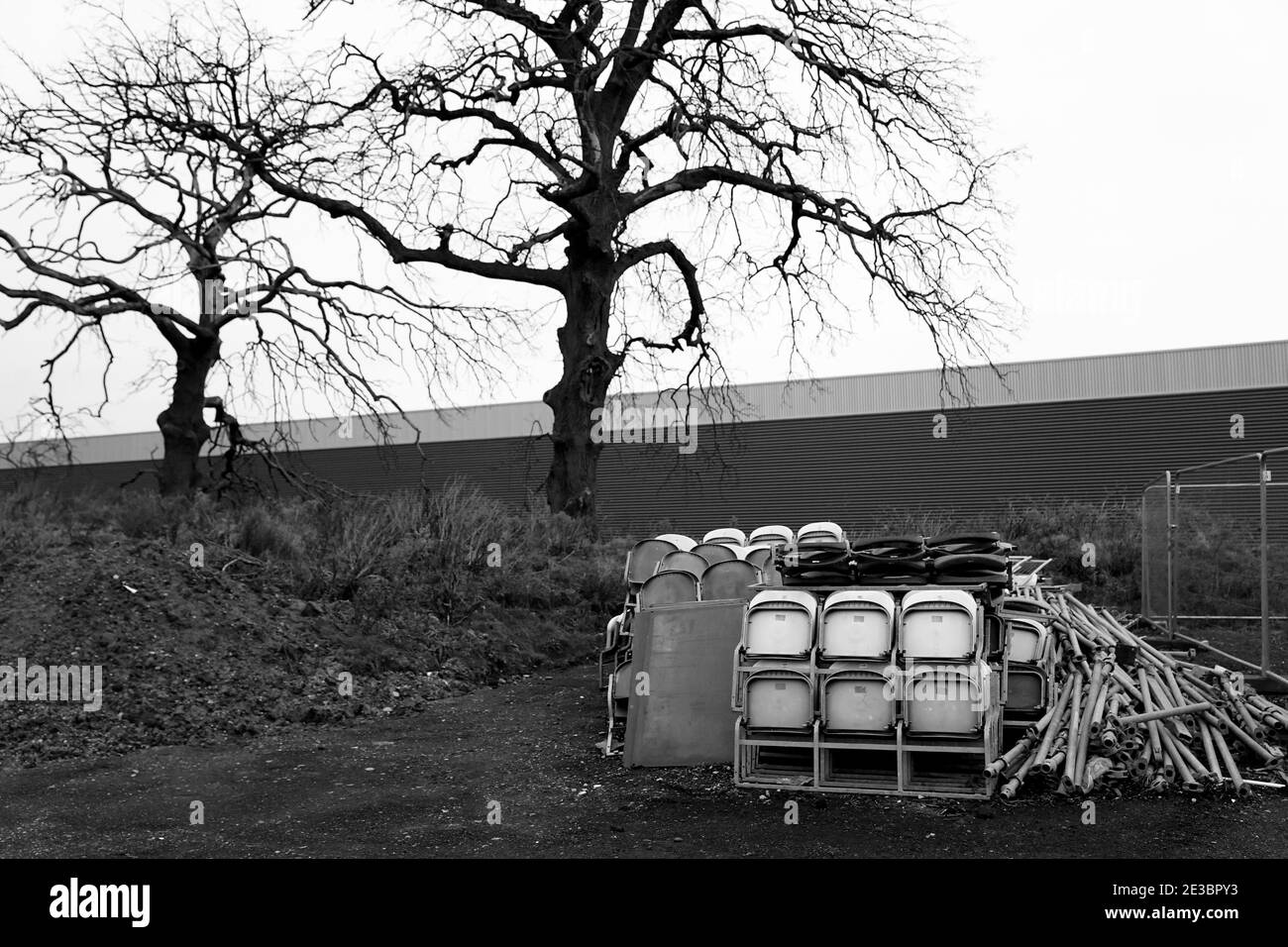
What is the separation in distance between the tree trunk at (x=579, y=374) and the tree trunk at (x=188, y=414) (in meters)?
6.83

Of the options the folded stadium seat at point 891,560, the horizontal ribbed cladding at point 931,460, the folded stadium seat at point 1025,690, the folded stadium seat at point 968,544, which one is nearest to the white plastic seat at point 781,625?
the folded stadium seat at point 891,560

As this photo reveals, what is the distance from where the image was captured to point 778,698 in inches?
323

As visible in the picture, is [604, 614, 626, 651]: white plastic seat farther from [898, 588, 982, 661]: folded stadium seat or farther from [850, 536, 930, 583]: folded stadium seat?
[898, 588, 982, 661]: folded stadium seat

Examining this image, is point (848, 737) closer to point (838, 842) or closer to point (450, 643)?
point (838, 842)

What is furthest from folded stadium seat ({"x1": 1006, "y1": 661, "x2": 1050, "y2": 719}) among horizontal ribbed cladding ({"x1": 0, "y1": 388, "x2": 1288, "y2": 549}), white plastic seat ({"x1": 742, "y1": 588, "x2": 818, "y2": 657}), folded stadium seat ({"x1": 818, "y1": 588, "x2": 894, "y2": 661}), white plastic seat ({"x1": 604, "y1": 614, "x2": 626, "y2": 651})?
horizontal ribbed cladding ({"x1": 0, "y1": 388, "x2": 1288, "y2": 549})

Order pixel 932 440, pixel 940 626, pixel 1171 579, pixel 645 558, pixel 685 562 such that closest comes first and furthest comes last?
pixel 940 626 < pixel 685 562 < pixel 645 558 < pixel 1171 579 < pixel 932 440

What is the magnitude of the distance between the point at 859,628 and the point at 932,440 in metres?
25.0

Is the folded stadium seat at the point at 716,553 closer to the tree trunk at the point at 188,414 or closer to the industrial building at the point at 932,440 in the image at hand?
the industrial building at the point at 932,440

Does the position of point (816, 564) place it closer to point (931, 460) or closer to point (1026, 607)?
point (1026, 607)

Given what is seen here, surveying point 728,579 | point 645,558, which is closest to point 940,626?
point 728,579

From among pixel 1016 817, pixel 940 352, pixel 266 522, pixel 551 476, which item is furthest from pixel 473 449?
pixel 1016 817

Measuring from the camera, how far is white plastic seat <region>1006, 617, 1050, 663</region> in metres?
8.74

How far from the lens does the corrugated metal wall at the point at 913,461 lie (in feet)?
96.0

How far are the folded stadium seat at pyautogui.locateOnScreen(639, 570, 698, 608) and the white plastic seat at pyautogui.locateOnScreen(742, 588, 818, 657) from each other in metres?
2.20
